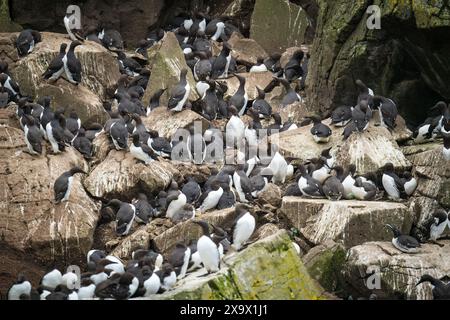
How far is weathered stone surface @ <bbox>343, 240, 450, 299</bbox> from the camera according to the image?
66.0 feet

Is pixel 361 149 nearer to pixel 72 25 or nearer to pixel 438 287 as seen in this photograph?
pixel 438 287

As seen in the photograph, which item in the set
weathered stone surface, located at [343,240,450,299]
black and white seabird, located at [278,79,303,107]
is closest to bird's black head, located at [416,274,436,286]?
weathered stone surface, located at [343,240,450,299]

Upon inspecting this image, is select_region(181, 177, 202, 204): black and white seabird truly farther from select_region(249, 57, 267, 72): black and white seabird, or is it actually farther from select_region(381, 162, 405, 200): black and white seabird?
select_region(249, 57, 267, 72): black and white seabird

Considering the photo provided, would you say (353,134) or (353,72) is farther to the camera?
(353,72)

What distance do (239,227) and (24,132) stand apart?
17.5 ft

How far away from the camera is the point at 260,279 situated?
17719mm

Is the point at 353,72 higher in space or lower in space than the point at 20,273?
higher

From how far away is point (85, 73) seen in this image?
27297 millimetres

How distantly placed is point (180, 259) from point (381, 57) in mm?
6936

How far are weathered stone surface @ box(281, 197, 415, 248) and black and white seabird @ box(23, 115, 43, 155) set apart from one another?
463 cm

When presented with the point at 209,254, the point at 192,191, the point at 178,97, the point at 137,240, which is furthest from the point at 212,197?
the point at 209,254

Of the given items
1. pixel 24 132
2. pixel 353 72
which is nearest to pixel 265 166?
pixel 353 72

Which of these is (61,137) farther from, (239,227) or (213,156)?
(239,227)
